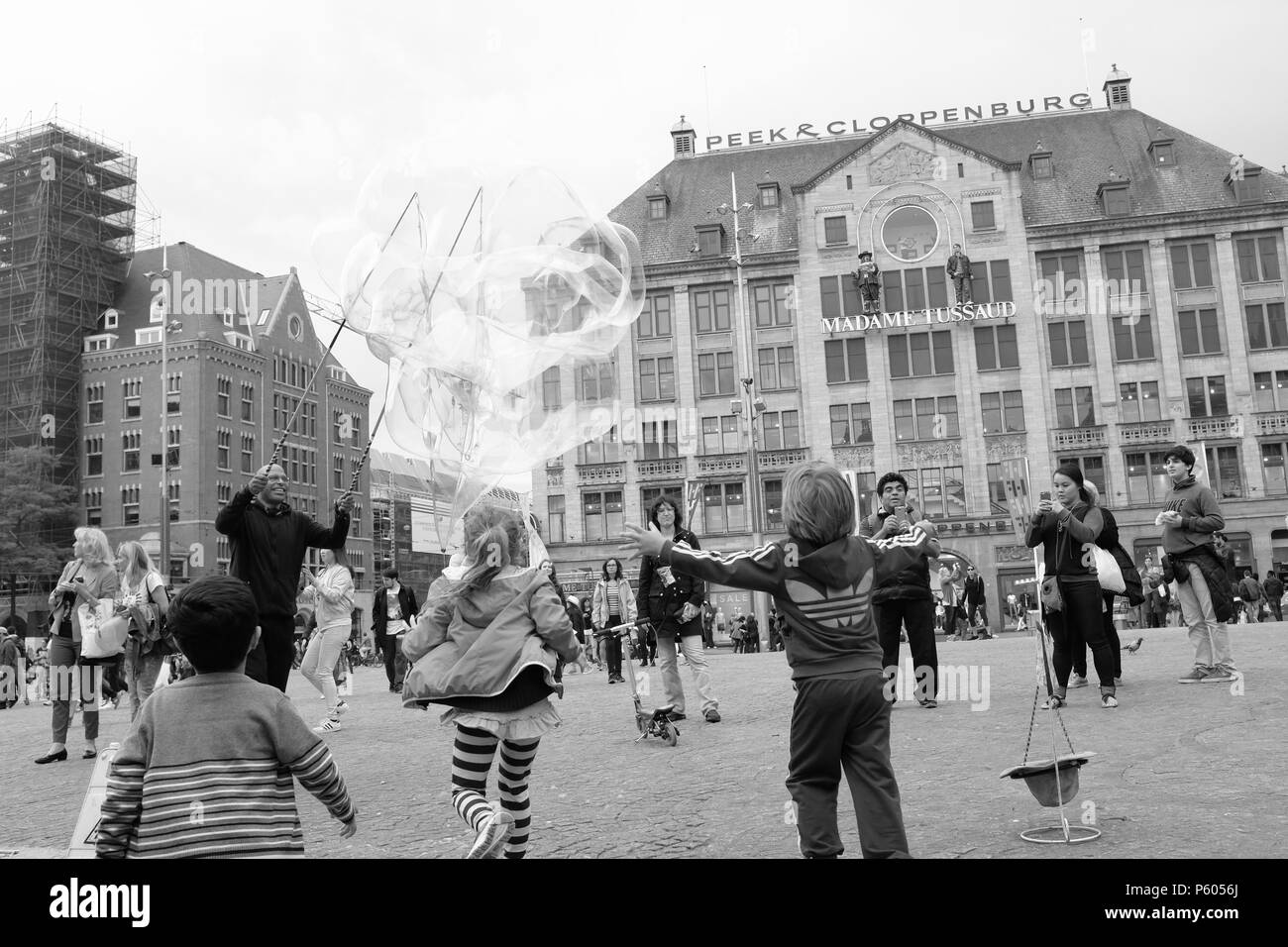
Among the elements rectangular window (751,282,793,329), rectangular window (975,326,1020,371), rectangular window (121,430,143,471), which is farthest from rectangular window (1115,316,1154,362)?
rectangular window (121,430,143,471)

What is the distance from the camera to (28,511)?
56.2 m

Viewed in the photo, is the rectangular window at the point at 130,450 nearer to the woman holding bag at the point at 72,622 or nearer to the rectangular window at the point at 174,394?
the rectangular window at the point at 174,394

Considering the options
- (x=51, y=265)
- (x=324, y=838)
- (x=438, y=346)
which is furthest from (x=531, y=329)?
(x=51, y=265)

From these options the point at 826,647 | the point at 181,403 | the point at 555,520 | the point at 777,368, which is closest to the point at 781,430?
the point at 777,368

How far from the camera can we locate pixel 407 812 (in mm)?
6277

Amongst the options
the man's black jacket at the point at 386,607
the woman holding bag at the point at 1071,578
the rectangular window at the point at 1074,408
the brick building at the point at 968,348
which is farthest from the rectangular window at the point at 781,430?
the woman holding bag at the point at 1071,578

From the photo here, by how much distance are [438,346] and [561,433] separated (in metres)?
1.74

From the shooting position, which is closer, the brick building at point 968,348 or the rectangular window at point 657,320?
the brick building at point 968,348

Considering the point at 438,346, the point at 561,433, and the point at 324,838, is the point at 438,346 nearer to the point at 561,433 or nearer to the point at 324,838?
the point at 561,433

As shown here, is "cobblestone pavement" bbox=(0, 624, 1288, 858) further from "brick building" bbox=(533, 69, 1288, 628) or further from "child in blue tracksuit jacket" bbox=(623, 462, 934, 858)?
"brick building" bbox=(533, 69, 1288, 628)

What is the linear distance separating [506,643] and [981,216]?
160ft

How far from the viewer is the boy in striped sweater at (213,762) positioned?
10.7 feet

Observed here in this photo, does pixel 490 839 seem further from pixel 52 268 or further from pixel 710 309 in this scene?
pixel 52 268

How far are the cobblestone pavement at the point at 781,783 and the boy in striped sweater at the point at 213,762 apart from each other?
1929 mm
